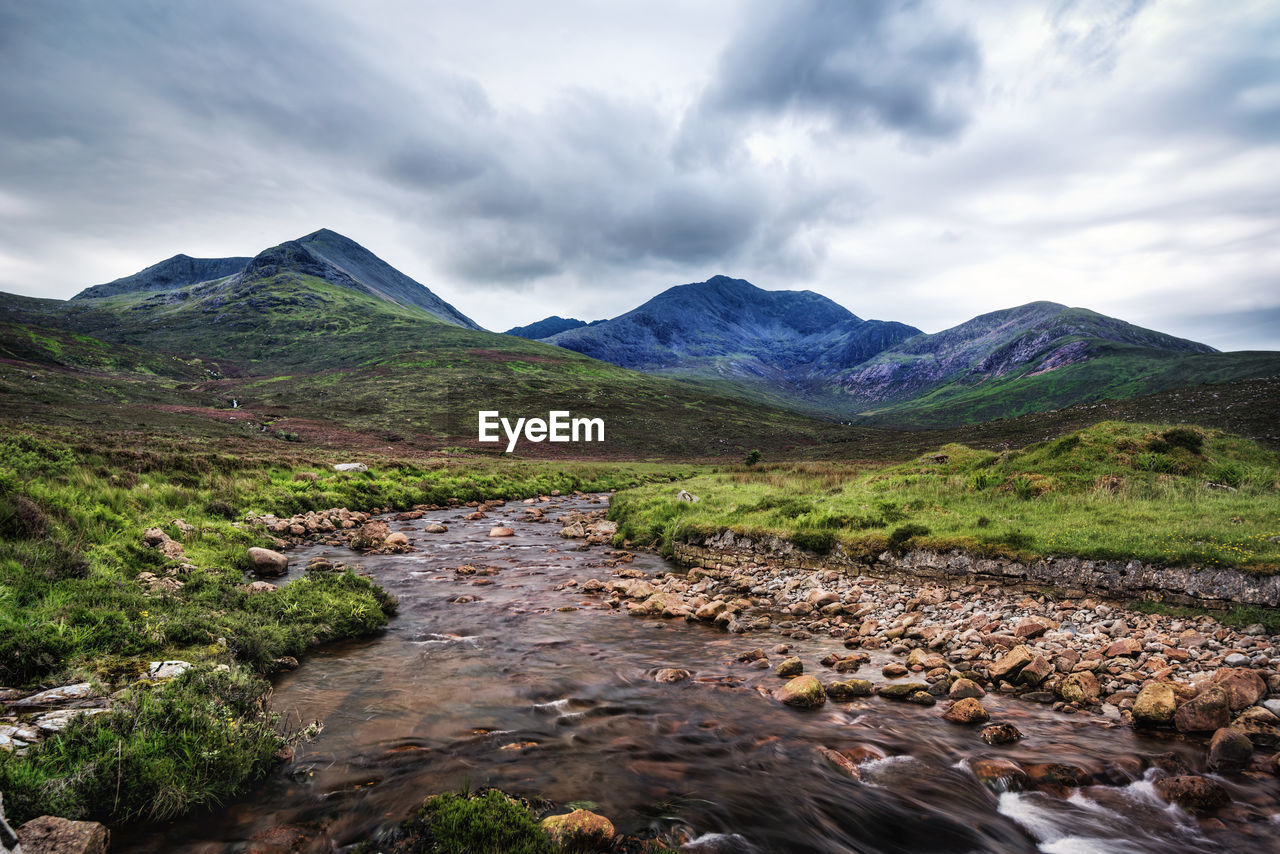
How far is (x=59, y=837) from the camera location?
180 inches

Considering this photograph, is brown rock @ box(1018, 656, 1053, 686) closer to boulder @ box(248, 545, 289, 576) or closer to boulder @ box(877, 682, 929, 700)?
boulder @ box(877, 682, 929, 700)

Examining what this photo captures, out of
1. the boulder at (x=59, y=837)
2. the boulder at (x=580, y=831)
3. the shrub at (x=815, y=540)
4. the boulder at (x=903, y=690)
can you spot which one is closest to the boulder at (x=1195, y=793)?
the boulder at (x=903, y=690)

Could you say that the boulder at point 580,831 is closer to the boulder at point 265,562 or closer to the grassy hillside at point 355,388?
the boulder at point 265,562

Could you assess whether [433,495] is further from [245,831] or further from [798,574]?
[245,831]

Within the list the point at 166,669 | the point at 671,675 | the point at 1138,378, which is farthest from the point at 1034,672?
the point at 1138,378

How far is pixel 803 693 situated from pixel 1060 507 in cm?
1291

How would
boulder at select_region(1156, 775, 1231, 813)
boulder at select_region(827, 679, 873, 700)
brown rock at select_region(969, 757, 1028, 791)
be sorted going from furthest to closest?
1. boulder at select_region(827, 679, 873, 700)
2. brown rock at select_region(969, 757, 1028, 791)
3. boulder at select_region(1156, 775, 1231, 813)

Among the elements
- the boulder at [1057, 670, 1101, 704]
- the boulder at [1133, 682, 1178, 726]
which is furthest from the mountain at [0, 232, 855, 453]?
the boulder at [1133, 682, 1178, 726]

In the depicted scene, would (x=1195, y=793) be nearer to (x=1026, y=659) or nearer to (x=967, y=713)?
(x=967, y=713)

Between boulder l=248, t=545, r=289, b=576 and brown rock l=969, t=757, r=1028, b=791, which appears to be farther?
boulder l=248, t=545, r=289, b=576

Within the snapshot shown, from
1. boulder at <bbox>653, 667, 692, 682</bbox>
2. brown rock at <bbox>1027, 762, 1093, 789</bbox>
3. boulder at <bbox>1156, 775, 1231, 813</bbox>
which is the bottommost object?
boulder at <bbox>653, 667, 692, 682</bbox>

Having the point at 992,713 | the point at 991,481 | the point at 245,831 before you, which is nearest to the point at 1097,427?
the point at 991,481

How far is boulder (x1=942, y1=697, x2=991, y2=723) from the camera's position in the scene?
840cm

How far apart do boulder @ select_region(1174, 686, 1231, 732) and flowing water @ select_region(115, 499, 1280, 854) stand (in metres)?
0.38
